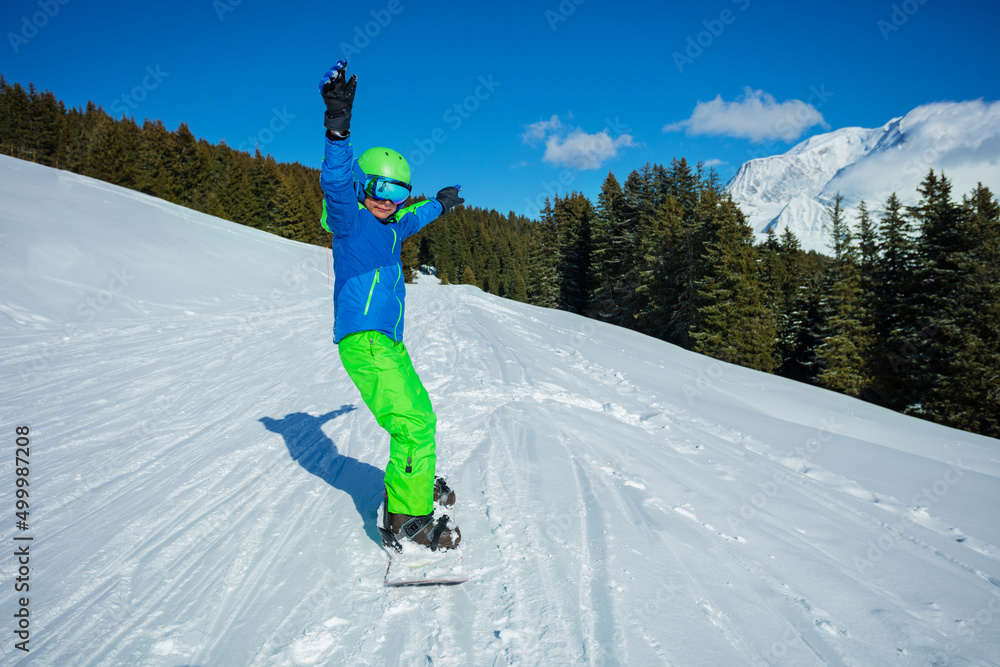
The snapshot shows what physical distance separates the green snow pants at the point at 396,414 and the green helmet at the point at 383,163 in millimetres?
963

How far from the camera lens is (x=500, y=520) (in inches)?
123

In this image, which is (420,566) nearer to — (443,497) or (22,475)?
(443,497)

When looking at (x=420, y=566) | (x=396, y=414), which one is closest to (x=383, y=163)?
(x=396, y=414)

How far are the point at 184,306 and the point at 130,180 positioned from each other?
49866 mm

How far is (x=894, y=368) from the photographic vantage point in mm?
21375

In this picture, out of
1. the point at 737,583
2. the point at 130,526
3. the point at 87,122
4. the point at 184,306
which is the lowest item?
the point at 130,526

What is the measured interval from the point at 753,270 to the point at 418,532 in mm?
27042

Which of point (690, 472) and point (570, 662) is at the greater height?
point (690, 472)

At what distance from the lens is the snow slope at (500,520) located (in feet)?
7.09

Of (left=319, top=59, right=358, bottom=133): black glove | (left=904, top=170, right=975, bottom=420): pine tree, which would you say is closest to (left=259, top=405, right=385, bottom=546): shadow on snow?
(left=319, top=59, right=358, bottom=133): black glove

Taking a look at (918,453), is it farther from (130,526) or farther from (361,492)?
(130,526)

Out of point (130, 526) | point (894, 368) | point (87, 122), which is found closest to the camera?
point (130, 526)

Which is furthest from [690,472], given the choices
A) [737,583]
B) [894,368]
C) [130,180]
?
[130,180]

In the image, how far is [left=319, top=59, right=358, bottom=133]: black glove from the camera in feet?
7.41
